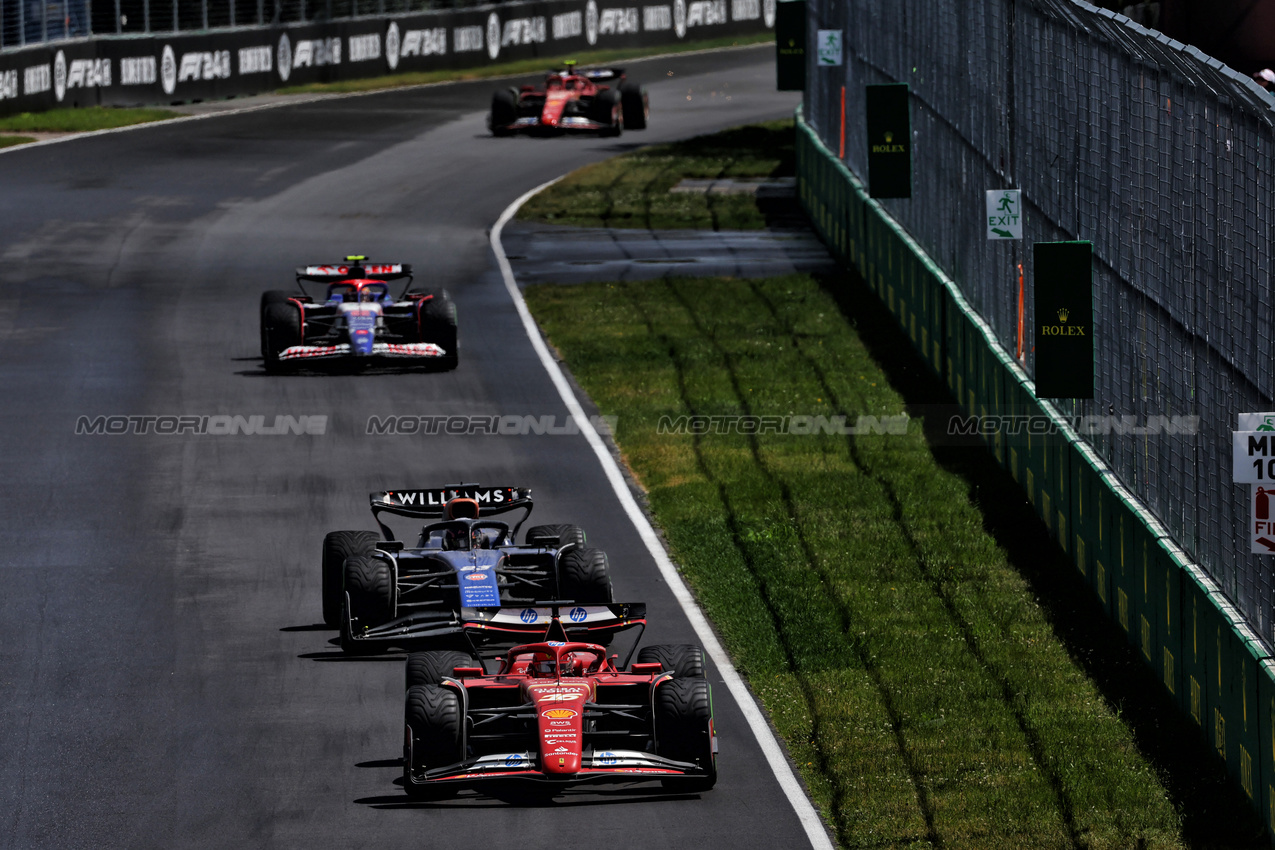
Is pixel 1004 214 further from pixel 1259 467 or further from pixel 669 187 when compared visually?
pixel 669 187

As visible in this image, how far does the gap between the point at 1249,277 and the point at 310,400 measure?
1453 cm

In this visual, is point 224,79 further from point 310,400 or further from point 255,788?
point 255,788

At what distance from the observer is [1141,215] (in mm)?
15977

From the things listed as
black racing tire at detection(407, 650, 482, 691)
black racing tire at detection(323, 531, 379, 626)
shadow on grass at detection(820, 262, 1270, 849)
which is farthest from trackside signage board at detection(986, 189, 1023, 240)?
black racing tire at detection(407, 650, 482, 691)

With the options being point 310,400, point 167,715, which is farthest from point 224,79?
point 167,715

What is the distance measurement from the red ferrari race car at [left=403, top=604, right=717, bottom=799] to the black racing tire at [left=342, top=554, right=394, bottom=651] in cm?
217

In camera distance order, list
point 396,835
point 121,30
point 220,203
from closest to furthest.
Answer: point 396,835
point 220,203
point 121,30

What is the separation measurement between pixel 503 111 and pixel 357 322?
24.7 m

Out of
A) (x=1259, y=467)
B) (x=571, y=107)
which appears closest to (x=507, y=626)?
(x=1259, y=467)

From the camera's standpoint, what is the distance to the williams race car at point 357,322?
26.1 metres

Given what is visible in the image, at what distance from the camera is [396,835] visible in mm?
12219

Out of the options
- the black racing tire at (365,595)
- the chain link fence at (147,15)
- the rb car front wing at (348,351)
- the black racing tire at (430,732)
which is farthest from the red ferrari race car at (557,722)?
the chain link fence at (147,15)

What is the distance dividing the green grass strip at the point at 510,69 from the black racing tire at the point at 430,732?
153 ft

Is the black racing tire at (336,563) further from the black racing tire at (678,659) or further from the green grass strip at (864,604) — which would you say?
the black racing tire at (678,659)
